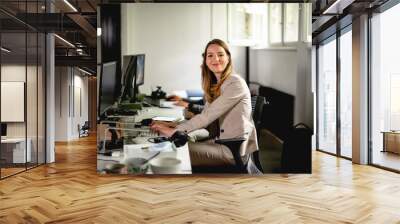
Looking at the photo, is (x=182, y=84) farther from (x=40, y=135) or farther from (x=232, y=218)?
(x=40, y=135)

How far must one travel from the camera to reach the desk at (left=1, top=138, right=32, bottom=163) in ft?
18.9

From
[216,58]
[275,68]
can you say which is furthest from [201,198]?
[275,68]

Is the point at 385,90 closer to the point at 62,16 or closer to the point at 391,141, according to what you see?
the point at 391,141

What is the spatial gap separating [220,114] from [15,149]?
11.2 ft

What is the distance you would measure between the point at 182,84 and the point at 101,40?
4.26 ft

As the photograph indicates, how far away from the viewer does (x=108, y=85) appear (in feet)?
17.6

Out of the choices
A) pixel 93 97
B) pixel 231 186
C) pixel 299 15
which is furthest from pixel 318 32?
pixel 93 97

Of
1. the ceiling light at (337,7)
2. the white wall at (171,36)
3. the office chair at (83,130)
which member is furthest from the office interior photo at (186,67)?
the office chair at (83,130)

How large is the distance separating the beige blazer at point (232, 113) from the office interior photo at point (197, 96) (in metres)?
0.18

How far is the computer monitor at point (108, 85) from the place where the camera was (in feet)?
17.5

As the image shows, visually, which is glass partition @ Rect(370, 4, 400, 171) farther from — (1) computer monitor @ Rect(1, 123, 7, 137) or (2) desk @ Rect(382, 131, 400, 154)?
(1) computer monitor @ Rect(1, 123, 7, 137)

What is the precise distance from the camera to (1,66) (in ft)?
18.4

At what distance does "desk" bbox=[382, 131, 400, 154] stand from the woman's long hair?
328cm

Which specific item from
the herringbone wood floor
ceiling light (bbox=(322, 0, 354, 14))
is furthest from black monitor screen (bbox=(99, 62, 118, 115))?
ceiling light (bbox=(322, 0, 354, 14))
